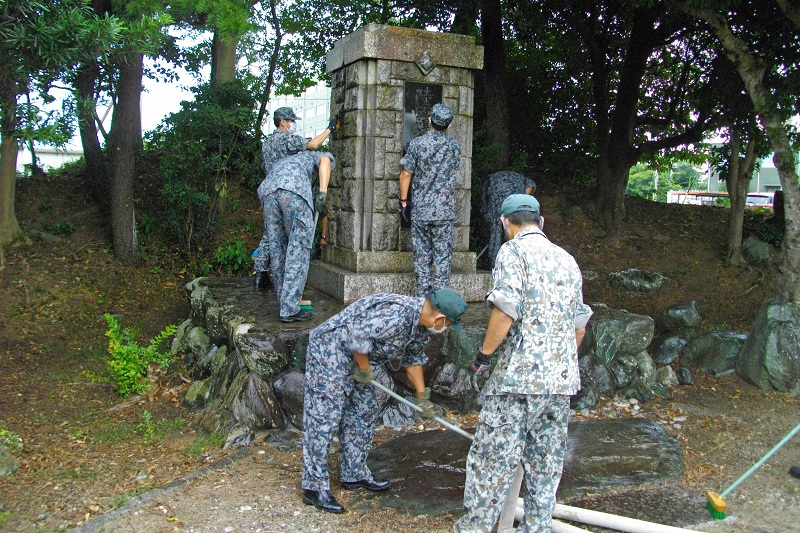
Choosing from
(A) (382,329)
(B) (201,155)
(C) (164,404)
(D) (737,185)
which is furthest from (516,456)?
(D) (737,185)

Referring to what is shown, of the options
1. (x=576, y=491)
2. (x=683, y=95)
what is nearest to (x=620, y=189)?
(x=683, y=95)

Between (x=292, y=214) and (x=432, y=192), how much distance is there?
1.34 m

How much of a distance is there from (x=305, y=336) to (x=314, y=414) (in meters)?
1.69

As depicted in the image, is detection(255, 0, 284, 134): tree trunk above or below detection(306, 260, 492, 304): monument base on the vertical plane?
above

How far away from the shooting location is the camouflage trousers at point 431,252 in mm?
7102

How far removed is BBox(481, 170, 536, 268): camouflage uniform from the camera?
9578mm

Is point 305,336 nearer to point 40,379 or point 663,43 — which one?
point 40,379

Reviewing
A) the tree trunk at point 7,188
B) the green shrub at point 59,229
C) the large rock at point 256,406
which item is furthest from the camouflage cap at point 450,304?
the green shrub at point 59,229

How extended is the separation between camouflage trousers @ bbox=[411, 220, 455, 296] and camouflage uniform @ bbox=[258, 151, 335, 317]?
110 centimetres

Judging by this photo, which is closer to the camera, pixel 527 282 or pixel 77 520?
pixel 527 282

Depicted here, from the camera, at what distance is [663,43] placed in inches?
463

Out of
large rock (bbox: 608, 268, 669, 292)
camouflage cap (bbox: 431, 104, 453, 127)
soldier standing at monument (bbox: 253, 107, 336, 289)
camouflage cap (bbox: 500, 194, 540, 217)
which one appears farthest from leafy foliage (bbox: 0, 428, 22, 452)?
large rock (bbox: 608, 268, 669, 292)

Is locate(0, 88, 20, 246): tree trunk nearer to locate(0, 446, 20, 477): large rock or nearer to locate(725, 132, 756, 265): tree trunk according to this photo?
locate(0, 446, 20, 477): large rock

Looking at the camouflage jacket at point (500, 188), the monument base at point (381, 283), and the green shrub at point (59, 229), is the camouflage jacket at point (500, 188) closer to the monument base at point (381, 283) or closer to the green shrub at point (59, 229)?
the monument base at point (381, 283)
